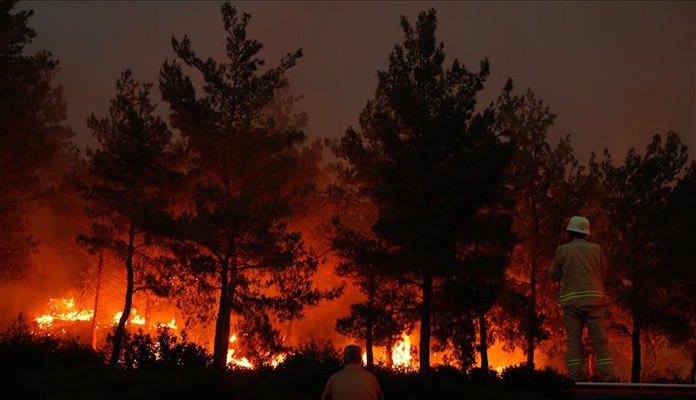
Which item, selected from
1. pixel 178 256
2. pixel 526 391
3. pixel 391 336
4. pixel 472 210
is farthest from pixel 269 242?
pixel 526 391

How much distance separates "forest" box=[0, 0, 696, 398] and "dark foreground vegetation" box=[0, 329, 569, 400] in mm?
142

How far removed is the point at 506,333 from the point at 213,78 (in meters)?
13.9

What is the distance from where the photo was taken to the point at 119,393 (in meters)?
13.3

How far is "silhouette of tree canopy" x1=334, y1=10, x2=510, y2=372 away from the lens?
62.2 feet

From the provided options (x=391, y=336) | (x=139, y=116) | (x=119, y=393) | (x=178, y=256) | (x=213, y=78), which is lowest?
(x=119, y=393)

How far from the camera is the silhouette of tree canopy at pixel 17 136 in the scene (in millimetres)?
23703

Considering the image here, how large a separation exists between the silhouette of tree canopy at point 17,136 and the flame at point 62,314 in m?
11.6

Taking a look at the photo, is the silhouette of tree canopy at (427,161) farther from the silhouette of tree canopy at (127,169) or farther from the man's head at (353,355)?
the man's head at (353,355)

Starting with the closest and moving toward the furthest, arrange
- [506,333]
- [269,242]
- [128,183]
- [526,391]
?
[526,391] < [269,242] < [128,183] < [506,333]

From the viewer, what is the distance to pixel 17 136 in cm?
2417

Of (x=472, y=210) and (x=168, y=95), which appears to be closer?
(x=472, y=210)

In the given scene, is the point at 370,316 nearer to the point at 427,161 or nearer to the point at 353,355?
the point at 427,161

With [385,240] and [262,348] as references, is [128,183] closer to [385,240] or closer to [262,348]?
[262,348]

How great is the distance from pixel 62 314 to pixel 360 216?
2403 cm
